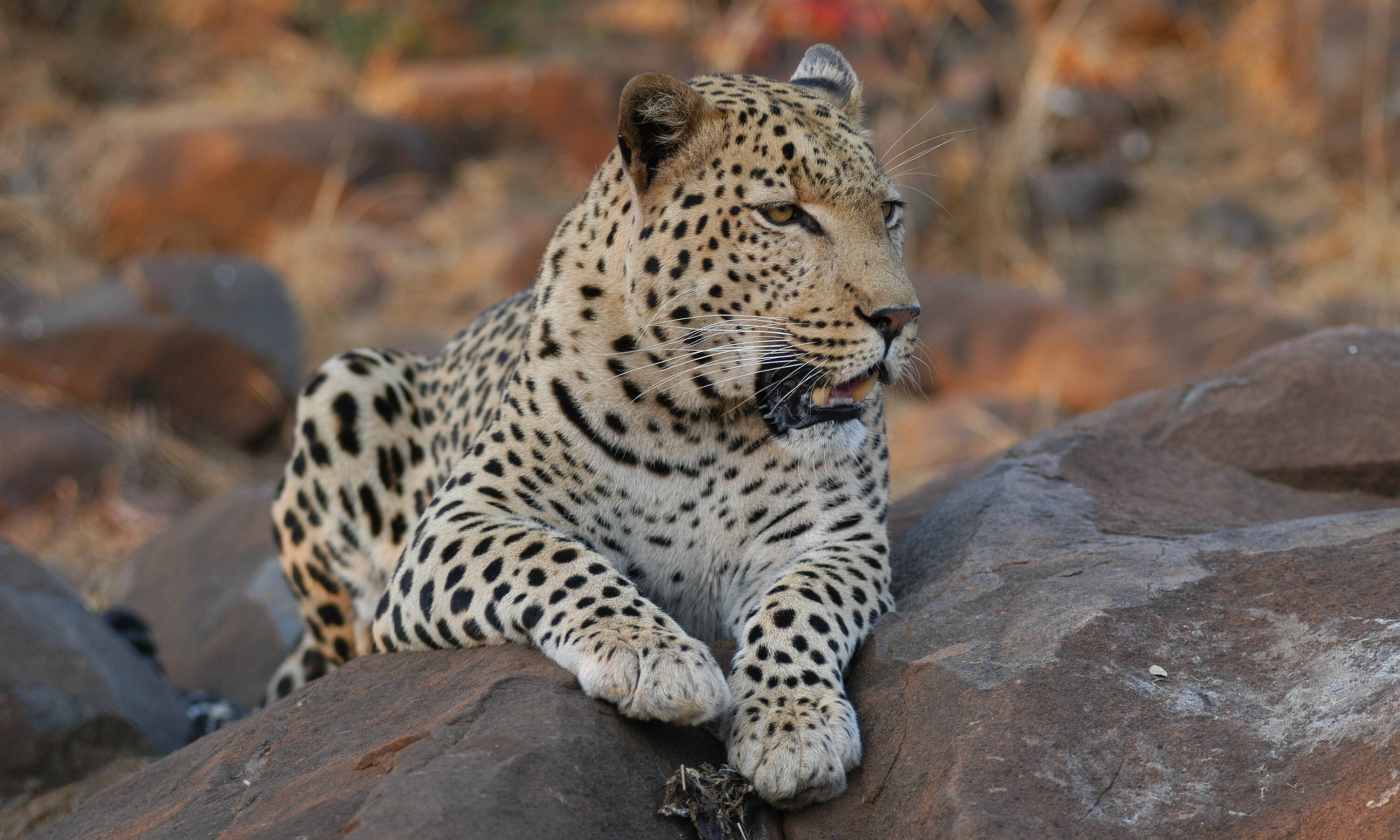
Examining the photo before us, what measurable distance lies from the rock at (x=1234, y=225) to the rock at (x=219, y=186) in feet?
36.8

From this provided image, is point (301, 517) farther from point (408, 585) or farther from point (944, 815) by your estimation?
point (944, 815)

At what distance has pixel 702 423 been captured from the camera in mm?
5074

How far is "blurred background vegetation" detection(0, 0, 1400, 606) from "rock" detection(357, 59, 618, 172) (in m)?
0.04

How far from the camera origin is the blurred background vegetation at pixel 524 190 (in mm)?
12273

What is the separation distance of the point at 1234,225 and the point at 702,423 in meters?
13.8

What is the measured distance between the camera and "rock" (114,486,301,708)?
26.5 feet

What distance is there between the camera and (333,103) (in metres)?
20.8

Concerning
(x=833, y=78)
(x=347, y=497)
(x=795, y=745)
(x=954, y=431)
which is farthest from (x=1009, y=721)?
(x=954, y=431)

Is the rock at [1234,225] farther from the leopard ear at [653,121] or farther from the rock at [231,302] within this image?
the leopard ear at [653,121]

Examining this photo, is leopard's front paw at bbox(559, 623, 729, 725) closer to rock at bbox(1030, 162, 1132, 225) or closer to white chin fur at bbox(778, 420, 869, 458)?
white chin fur at bbox(778, 420, 869, 458)

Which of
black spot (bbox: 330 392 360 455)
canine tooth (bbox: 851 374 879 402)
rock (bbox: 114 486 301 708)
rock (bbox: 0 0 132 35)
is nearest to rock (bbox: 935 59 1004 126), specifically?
rock (bbox: 114 486 301 708)

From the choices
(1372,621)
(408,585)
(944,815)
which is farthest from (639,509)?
(1372,621)

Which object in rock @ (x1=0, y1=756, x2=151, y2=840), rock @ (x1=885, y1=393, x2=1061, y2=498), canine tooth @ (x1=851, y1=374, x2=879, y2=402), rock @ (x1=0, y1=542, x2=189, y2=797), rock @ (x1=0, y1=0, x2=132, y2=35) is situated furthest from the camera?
rock @ (x1=0, y1=0, x2=132, y2=35)

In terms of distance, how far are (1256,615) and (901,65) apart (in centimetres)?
1781
